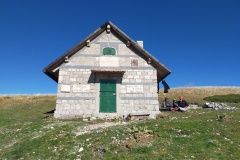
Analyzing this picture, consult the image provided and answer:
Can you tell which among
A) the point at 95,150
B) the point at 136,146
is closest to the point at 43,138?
the point at 95,150

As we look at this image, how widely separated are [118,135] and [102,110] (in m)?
8.94

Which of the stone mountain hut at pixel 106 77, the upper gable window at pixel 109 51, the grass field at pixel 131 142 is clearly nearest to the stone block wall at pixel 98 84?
the stone mountain hut at pixel 106 77

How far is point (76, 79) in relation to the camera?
78.7 feet

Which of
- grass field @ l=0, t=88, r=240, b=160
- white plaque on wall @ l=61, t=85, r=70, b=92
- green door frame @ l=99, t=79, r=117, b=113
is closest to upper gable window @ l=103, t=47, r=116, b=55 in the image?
green door frame @ l=99, t=79, r=117, b=113

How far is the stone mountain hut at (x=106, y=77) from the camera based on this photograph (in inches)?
928

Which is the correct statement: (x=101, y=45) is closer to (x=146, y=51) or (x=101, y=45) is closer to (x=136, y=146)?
(x=146, y=51)

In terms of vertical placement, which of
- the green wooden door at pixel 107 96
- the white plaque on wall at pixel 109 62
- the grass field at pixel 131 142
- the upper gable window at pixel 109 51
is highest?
the upper gable window at pixel 109 51

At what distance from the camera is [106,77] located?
24.2 metres

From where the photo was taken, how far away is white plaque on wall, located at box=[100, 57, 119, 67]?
2439 cm

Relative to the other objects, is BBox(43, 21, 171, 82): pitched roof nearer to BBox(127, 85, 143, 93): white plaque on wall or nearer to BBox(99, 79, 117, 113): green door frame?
BBox(127, 85, 143, 93): white plaque on wall

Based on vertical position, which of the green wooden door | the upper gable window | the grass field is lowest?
the grass field

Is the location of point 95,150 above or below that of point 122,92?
below

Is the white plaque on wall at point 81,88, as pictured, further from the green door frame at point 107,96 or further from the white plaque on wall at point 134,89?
the white plaque on wall at point 134,89

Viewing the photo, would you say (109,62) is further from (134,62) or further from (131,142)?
(131,142)
